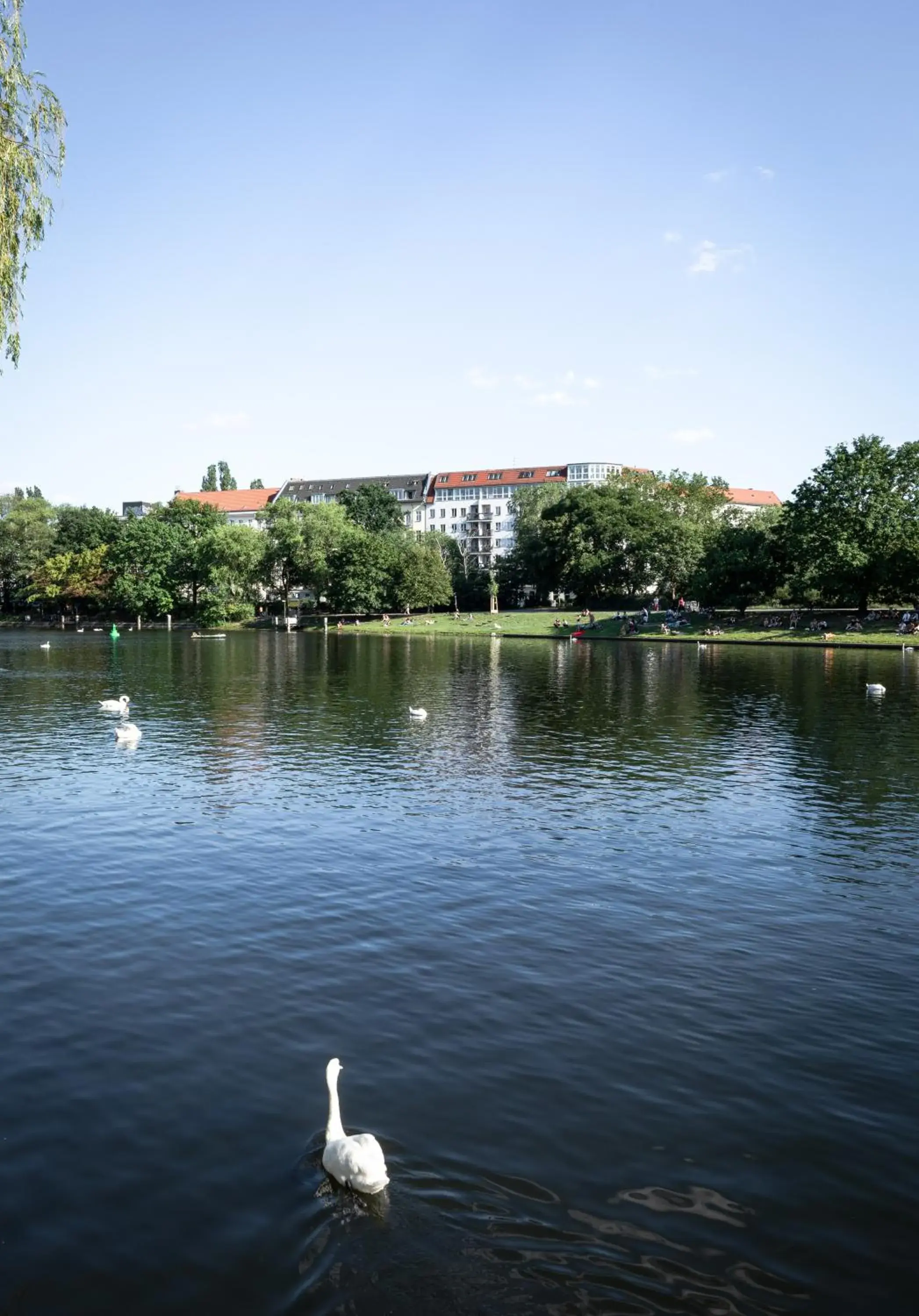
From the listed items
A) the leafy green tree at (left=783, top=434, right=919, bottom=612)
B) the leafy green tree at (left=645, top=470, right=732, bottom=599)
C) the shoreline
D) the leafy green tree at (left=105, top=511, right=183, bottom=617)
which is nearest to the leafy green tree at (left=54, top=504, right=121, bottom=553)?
the shoreline

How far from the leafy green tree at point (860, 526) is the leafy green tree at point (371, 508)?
9078cm

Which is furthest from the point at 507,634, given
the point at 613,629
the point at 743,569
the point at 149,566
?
the point at 149,566

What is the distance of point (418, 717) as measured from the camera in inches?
1833

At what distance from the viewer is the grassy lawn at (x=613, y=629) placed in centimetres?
9981

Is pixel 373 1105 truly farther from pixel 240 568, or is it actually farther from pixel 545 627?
pixel 240 568

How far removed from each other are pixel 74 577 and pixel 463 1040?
17192 centimetres

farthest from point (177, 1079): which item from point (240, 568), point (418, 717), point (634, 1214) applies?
point (240, 568)

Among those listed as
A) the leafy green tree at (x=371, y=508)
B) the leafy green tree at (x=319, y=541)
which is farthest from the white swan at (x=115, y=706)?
the leafy green tree at (x=371, y=508)

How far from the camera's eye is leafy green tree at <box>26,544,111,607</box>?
168 m

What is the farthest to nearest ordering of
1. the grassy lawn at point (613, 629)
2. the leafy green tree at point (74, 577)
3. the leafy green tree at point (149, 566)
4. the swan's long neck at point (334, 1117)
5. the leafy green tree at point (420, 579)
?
the leafy green tree at point (74, 577), the leafy green tree at point (149, 566), the leafy green tree at point (420, 579), the grassy lawn at point (613, 629), the swan's long neck at point (334, 1117)

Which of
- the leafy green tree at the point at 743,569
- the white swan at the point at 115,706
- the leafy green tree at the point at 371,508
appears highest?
the leafy green tree at the point at 371,508

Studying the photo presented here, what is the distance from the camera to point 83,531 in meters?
185

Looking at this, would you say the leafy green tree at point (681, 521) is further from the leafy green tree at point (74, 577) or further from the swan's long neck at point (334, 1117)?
the swan's long neck at point (334, 1117)

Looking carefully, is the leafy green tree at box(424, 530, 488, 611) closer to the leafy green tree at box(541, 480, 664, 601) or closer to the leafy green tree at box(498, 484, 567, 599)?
the leafy green tree at box(498, 484, 567, 599)
